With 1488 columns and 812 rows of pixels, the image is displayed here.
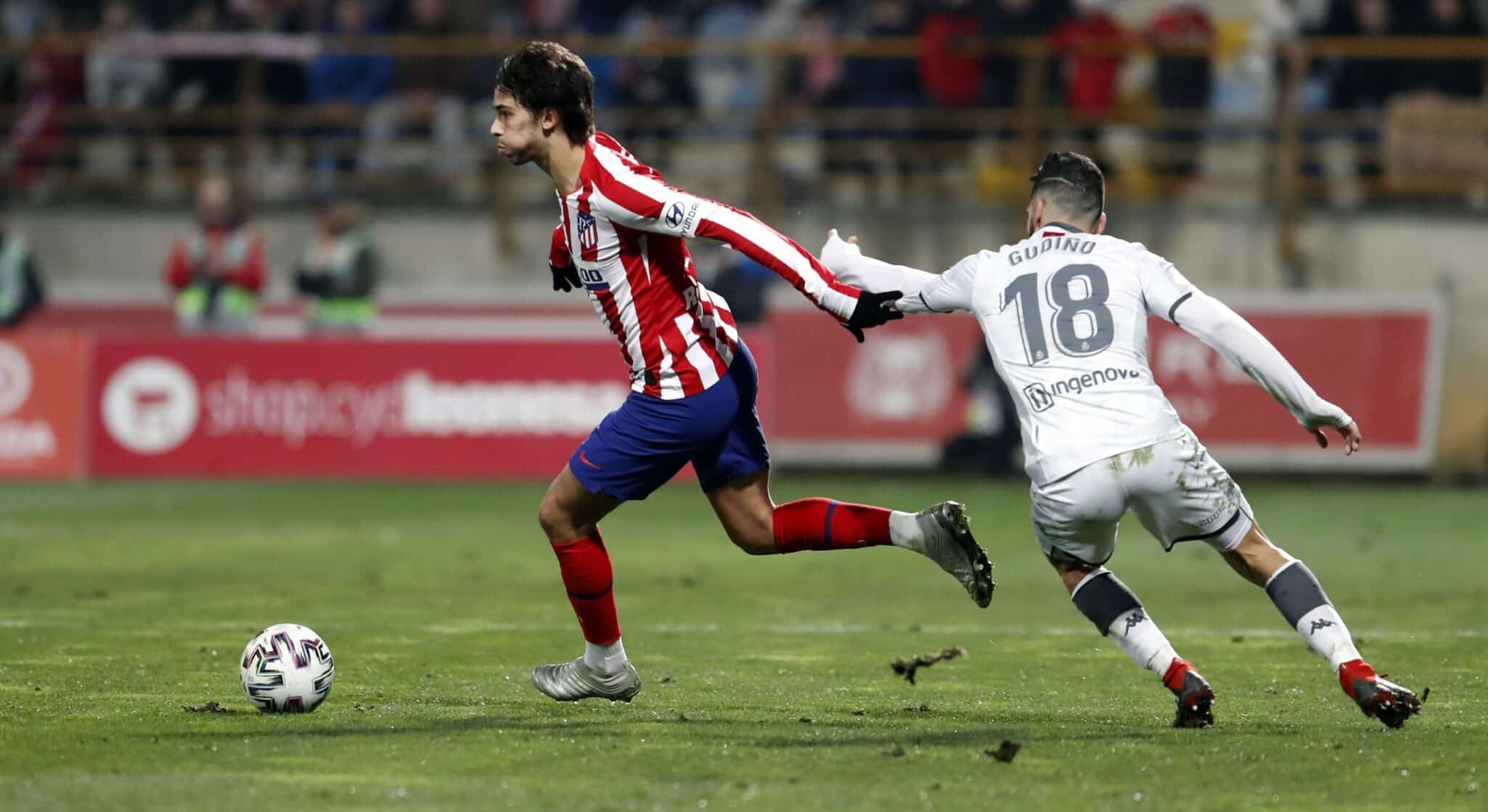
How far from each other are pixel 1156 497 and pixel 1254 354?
50 cm

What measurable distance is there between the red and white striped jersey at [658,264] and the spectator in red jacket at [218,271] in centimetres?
1186

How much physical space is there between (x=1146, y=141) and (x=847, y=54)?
9.10ft

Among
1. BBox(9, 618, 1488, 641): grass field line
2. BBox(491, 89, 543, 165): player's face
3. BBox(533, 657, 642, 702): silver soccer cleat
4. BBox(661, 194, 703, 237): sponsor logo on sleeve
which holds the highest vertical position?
BBox(491, 89, 543, 165): player's face

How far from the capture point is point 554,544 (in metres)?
6.83

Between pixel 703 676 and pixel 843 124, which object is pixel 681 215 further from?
pixel 843 124

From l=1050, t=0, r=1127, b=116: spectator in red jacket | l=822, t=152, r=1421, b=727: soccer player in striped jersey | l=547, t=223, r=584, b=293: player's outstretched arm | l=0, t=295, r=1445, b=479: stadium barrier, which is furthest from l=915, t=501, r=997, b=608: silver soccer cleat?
Result: l=1050, t=0, r=1127, b=116: spectator in red jacket

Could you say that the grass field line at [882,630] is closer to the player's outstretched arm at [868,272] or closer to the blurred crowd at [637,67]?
the player's outstretched arm at [868,272]

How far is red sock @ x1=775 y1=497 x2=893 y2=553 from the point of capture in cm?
678

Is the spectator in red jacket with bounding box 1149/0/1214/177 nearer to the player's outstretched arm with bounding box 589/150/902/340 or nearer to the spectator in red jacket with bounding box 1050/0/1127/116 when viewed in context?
the spectator in red jacket with bounding box 1050/0/1127/116

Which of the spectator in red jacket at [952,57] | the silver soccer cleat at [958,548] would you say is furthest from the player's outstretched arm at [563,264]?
the spectator in red jacket at [952,57]

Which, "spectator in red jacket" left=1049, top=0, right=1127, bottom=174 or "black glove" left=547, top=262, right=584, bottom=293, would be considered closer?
"black glove" left=547, top=262, right=584, bottom=293

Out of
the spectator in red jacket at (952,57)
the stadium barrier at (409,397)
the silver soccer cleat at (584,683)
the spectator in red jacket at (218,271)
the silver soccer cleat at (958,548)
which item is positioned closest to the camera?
the silver soccer cleat at (958,548)

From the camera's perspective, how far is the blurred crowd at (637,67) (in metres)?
18.2

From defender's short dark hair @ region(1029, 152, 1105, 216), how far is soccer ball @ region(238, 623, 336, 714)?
270cm
